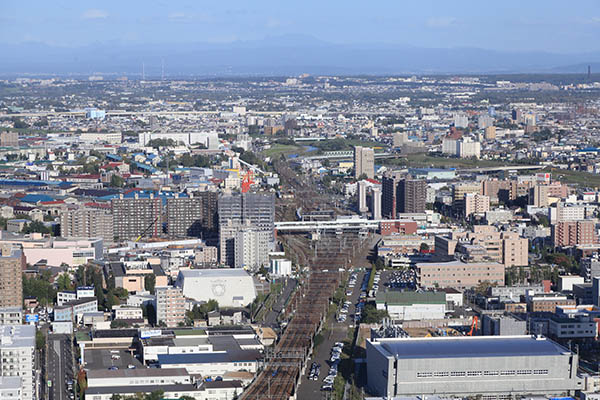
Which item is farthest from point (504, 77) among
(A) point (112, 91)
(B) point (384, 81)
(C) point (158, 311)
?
(C) point (158, 311)

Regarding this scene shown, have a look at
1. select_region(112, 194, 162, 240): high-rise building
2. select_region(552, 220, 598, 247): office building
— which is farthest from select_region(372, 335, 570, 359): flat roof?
select_region(112, 194, 162, 240): high-rise building

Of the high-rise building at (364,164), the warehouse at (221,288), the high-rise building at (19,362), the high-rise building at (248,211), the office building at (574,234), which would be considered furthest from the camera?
the high-rise building at (364,164)

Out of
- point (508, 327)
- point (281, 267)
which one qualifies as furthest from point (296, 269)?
point (508, 327)

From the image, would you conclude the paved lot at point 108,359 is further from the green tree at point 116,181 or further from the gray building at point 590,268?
the green tree at point 116,181

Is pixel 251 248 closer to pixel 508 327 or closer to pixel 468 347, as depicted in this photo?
pixel 508 327

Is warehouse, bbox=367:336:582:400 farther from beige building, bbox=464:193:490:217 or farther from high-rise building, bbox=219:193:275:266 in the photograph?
beige building, bbox=464:193:490:217

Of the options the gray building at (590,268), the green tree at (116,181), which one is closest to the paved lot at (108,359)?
the gray building at (590,268)

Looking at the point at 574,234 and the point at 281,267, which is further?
the point at 574,234
